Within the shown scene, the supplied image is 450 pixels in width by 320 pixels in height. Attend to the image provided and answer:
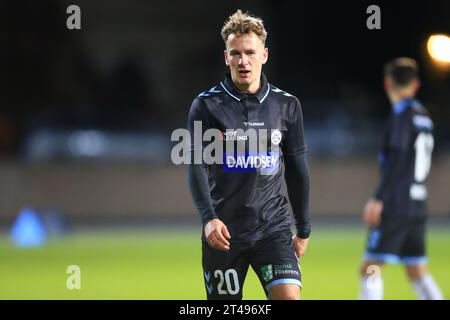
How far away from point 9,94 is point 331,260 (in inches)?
598

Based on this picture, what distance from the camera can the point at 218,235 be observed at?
600 cm

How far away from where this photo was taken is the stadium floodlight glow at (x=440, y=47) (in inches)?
250

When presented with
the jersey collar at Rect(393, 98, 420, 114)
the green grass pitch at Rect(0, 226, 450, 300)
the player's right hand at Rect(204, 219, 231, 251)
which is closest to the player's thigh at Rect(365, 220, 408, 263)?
the jersey collar at Rect(393, 98, 420, 114)

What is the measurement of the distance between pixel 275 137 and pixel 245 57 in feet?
1.84

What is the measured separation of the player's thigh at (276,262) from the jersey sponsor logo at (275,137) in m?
0.62

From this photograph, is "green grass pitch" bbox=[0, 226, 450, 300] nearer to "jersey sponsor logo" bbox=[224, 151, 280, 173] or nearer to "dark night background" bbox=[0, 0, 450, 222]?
"dark night background" bbox=[0, 0, 450, 222]

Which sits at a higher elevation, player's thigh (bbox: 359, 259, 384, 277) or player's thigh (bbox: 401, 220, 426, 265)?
player's thigh (bbox: 401, 220, 426, 265)

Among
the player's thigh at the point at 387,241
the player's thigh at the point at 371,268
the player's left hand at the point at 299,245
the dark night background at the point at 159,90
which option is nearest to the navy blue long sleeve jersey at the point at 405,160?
the player's thigh at the point at 387,241

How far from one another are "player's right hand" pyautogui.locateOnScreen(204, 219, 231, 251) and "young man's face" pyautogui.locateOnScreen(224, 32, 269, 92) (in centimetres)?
97

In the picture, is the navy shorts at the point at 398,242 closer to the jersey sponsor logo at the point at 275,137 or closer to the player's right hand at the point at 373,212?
the player's right hand at the point at 373,212

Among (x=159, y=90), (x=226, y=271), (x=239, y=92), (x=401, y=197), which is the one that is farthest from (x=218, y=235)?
(x=159, y=90)

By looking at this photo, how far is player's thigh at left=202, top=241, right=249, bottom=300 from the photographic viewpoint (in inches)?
248

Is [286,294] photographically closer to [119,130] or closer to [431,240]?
[431,240]
